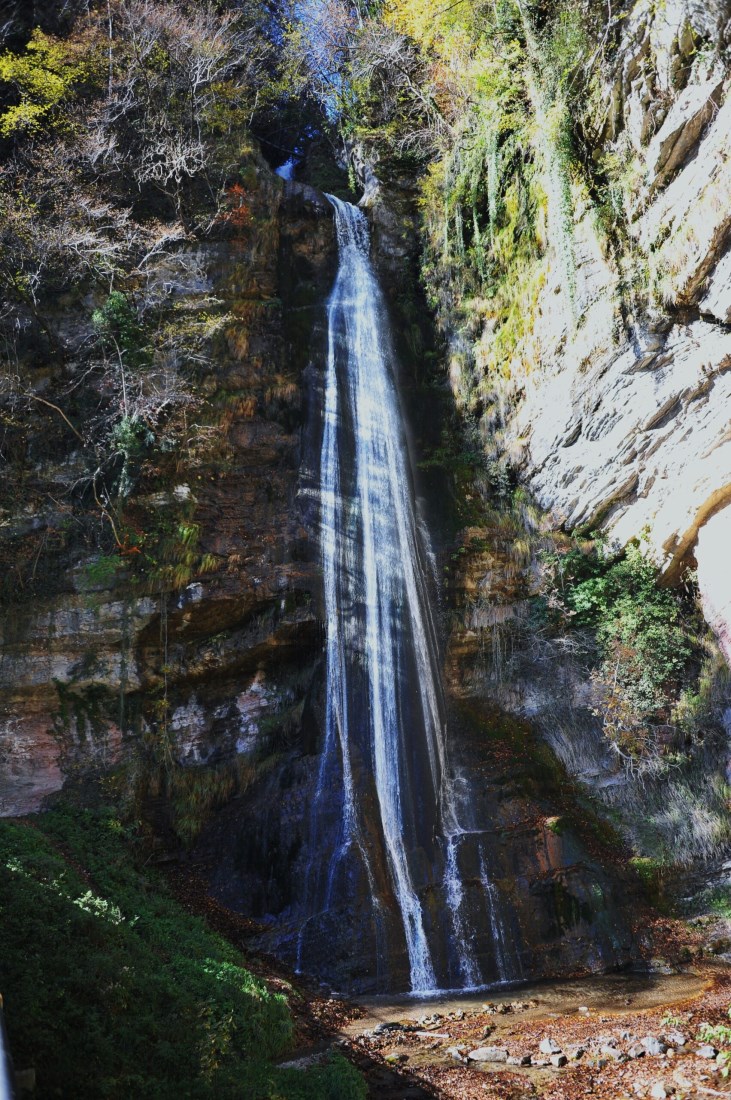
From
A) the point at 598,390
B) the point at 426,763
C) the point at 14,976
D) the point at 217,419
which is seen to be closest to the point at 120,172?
the point at 217,419

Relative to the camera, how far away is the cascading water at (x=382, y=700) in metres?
11.2

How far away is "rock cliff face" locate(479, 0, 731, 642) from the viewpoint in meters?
10.6

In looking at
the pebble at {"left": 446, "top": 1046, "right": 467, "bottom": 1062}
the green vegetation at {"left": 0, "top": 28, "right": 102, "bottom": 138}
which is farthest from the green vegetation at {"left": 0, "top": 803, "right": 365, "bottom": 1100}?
the green vegetation at {"left": 0, "top": 28, "right": 102, "bottom": 138}

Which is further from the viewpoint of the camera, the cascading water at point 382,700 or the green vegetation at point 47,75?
the green vegetation at point 47,75

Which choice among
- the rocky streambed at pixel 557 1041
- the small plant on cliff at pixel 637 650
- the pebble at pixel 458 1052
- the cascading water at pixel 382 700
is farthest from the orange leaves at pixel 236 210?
the pebble at pixel 458 1052

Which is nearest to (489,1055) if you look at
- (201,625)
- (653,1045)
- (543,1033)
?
(543,1033)

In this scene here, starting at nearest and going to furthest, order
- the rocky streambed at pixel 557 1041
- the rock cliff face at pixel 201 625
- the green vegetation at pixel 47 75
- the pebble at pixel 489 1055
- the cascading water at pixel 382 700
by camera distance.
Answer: the rocky streambed at pixel 557 1041 < the pebble at pixel 489 1055 < the cascading water at pixel 382 700 < the rock cliff face at pixel 201 625 < the green vegetation at pixel 47 75

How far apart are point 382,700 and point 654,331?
830 cm

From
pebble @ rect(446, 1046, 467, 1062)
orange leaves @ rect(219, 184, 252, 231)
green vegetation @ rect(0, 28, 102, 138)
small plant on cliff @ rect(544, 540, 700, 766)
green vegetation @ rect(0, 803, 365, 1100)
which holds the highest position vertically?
green vegetation @ rect(0, 28, 102, 138)

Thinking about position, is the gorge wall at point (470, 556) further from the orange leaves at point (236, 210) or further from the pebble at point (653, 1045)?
the pebble at point (653, 1045)

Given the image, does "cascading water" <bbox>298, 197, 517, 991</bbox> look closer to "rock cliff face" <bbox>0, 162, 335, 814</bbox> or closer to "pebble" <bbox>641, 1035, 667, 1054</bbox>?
"rock cliff face" <bbox>0, 162, 335, 814</bbox>

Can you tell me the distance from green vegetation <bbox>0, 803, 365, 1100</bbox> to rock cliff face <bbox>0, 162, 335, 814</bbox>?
372 cm

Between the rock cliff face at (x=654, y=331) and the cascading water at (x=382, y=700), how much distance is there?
373 centimetres

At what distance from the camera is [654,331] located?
1211 cm
